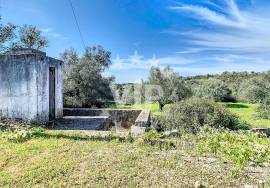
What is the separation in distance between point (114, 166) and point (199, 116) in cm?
742

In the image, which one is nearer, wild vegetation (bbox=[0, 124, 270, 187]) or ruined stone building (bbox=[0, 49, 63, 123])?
wild vegetation (bbox=[0, 124, 270, 187])

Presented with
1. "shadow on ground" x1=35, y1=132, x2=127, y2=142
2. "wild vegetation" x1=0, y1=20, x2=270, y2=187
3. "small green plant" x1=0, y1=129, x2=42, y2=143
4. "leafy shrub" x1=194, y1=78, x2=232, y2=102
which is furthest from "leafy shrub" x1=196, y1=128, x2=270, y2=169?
"leafy shrub" x1=194, y1=78, x2=232, y2=102

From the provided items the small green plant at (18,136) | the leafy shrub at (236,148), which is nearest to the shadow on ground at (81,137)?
the small green plant at (18,136)

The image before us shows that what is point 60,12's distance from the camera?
13984 mm

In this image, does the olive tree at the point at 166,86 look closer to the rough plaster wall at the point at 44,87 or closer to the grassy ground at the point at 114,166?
the rough plaster wall at the point at 44,87

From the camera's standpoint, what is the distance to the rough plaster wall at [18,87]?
11852 mm

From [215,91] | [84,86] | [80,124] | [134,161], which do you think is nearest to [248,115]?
[84,86]

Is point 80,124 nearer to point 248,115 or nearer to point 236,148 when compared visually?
point 236,148

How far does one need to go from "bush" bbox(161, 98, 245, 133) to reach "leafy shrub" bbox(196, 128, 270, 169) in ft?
13.1

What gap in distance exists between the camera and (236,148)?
22.5 ft

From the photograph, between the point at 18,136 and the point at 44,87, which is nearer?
the point at 18,136

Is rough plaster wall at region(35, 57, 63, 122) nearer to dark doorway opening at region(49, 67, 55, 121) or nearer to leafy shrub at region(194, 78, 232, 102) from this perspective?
dark doorway opening at region(49, 67, 55, 121)

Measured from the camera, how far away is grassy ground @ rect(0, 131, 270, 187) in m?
5.34

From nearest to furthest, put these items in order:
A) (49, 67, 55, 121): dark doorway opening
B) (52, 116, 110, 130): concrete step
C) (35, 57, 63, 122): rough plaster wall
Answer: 1. (52, 116, 110, 130): concrete step
2. (35, 57, 63, 122): rough plaster wall
3. (49, 67, 55, 121): dark doorway opening
